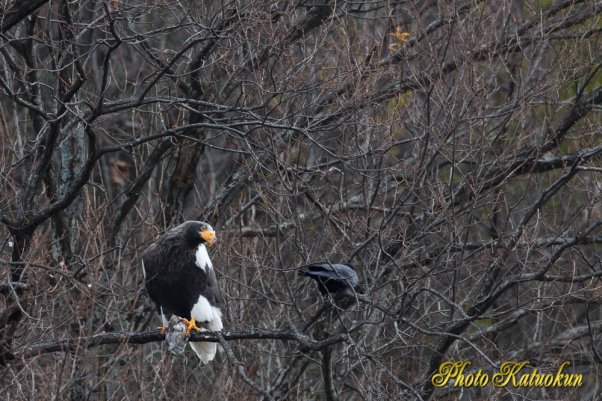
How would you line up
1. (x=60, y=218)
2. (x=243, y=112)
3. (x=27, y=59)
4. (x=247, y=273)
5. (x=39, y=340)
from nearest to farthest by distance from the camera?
(x=39, y=340)
(x=243, y=112)
(x=27, y=59)
(x=60, y=218)
(x=247, y=273)

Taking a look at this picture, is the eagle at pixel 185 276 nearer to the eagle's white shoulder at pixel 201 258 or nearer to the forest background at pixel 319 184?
the eagle's white shoulder at pixel 201 258

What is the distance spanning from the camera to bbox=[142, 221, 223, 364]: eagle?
8.04m

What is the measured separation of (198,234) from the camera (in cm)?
796

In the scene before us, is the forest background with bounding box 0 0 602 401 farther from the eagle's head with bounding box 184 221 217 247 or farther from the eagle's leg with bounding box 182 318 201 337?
the eagle's head with bounding box 184 221 217 247

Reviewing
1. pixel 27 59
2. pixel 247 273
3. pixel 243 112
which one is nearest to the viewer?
pixel 243 112

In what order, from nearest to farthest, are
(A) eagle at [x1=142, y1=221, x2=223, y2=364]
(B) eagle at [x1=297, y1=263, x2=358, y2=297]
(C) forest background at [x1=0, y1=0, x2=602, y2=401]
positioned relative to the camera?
(B) eagle at [x1=297, y1=263, x2=358, y2=297] → (C) forest background at [x1=0, y1=0, x2=602, y2=401] → (A) eagle at [x1=142, y1=221, x2=223, y2=364]

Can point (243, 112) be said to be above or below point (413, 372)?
above

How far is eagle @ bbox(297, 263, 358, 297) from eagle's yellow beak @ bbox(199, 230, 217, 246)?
1167 millimetres

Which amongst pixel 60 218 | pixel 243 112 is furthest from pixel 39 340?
pixel 60 218

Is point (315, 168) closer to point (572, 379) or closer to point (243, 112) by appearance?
point (243, 112)

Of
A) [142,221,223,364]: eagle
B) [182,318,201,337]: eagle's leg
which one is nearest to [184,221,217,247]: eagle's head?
[142,221,223,364]: eagle

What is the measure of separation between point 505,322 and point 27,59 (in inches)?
181

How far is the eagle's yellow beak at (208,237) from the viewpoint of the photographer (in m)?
7.86

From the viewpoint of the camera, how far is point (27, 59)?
8.54 m
